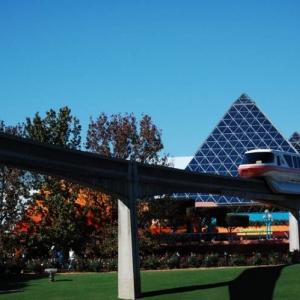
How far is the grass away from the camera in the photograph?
87.8 feet

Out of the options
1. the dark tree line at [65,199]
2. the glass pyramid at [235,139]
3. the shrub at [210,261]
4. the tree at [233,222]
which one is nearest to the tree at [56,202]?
the dark tree line at [65,199]

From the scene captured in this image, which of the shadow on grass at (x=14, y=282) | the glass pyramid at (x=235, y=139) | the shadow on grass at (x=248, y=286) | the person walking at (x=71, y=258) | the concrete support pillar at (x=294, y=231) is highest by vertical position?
the glass pyramid at (x=235, y=139)

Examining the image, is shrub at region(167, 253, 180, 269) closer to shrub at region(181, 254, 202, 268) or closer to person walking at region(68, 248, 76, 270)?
shrub at region(181, 254, 202, 268)

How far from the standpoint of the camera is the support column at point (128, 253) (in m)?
26.9

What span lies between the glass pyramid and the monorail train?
187 ft

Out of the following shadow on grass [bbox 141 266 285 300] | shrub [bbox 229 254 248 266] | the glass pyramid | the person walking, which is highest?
the glass pyramid

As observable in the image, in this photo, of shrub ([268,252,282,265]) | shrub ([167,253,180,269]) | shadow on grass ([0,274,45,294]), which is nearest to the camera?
shadow on grass ([0,274,45,294])

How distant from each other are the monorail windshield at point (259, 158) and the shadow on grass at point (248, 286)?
10.1 m

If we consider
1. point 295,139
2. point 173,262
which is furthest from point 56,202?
point 295,139

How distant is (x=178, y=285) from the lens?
30.1 meters

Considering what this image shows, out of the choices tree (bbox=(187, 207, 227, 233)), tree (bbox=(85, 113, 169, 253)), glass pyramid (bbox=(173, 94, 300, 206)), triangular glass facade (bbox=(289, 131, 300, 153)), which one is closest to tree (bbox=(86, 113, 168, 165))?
tree (bbox=(85, 113, 169, 253))

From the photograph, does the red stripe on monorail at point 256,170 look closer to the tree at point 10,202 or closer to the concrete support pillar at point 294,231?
the concrete support pillar at point 294,231

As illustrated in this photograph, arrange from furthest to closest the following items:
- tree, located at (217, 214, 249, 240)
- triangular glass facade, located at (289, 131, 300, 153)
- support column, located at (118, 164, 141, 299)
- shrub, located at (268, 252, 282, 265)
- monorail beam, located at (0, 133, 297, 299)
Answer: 1. triangular glass facade, located at (289, 131, 300, 153)
2. tree, located at (217, 214, 249, 240)
3. shrub, located at (268, 252, 282, 265)
4. support column, located at (118, 164, 141, 299)
5. monorail beam, located at (0, 133, 297, 299)

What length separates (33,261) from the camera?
133 feet
